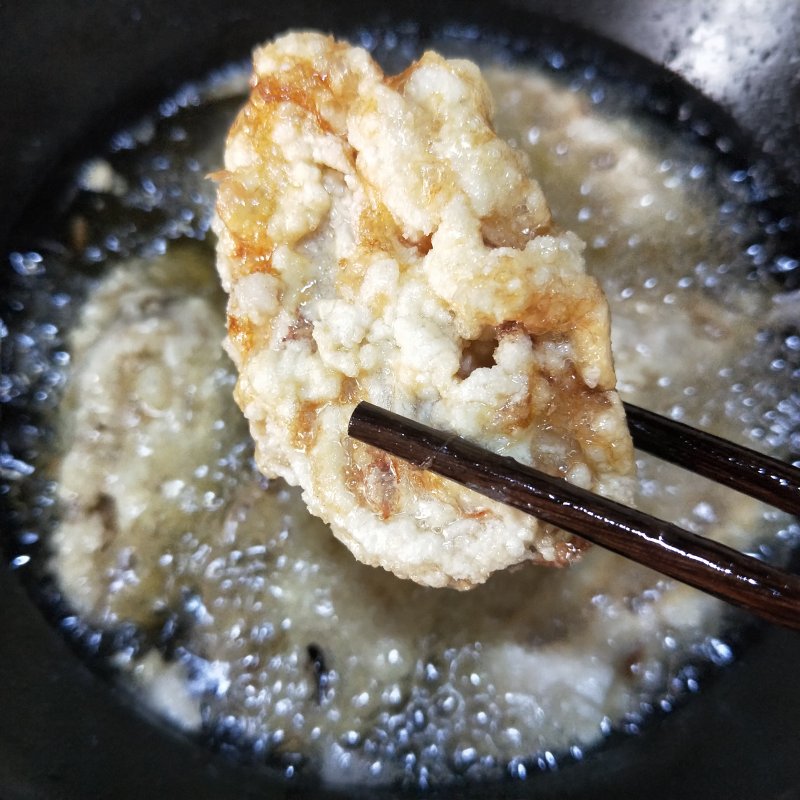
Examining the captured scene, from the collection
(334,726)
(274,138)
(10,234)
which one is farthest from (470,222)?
(10,234)

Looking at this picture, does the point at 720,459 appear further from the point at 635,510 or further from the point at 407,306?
the point at 407,306

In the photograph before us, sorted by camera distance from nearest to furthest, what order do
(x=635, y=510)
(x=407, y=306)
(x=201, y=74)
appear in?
1. (x=635, y=510)
2. (x=407, y=306)
3. (x=201, y=74)

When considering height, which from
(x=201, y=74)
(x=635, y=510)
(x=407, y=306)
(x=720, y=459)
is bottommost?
(x=635, y=510)

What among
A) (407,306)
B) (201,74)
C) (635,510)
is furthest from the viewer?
(201,74)

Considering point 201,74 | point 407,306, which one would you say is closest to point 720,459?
point 407,306

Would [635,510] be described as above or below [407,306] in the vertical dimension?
below

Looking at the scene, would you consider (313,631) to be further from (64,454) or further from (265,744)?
(64,454)

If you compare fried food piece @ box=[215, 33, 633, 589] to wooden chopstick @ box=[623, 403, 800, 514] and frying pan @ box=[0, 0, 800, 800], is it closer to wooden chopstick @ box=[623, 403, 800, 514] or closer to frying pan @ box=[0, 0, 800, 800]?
wooden chopstick @ box=[623, 403, 800, 514]

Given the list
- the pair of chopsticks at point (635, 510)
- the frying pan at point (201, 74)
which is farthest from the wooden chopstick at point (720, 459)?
the frying pan at point (201, 74)
